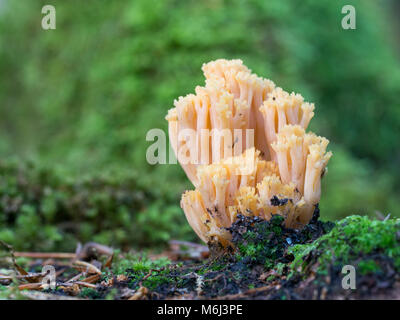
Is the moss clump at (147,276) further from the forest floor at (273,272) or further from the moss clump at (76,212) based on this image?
the moss clump at (76,212)

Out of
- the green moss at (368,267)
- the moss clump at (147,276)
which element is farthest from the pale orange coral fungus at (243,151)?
the green moss at (368,267)

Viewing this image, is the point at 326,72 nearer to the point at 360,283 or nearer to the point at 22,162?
the point at 22,162

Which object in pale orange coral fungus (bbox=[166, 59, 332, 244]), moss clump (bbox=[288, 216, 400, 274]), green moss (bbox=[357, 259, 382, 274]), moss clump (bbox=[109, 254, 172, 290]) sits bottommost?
moss clump (bbox=[109, 254, 172, 290])

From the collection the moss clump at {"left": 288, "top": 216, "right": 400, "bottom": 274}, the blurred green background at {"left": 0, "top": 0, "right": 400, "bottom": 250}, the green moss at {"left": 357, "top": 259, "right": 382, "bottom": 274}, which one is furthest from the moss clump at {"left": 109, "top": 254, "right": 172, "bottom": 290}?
the blurred green background at {"left": 0, "top": 0, "right": 400, "bottom": 250}

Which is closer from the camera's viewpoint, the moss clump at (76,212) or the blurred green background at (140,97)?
the moss clump at (76,212)

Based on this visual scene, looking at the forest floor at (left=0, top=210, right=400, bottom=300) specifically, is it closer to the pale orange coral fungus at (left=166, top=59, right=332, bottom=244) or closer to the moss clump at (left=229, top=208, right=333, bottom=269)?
the moss clump at (left=229, top=208, right=333, bottom=269)
